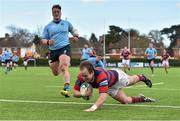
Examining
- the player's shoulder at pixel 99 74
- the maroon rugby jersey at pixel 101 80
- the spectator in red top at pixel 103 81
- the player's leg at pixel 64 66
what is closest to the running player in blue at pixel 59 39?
the player's leg at pixel 64 66

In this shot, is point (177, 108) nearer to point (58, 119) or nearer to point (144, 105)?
point (144, 105)

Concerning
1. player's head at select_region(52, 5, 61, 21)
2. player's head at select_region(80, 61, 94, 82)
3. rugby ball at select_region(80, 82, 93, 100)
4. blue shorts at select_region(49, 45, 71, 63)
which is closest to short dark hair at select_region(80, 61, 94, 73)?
player's head at select_region(80, 61, 94, 82)

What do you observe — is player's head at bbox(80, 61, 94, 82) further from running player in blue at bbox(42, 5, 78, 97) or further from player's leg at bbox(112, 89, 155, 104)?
running player in blue at bbox(42, 5, 78, 97)

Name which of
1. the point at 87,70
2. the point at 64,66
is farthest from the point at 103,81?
the point at 64,66

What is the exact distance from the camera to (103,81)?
337 inches

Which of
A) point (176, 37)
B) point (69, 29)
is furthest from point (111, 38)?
point (69, 29)

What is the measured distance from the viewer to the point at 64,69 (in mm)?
12031

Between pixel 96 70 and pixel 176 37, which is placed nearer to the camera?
pixel 96 70

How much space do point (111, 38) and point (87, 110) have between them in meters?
145

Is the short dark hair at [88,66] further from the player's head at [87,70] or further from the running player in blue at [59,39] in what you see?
the running player in blue at [59,39]

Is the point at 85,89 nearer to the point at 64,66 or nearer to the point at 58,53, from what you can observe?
the point at 64,66

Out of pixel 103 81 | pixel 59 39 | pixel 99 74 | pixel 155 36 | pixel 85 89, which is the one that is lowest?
pixel 85 89

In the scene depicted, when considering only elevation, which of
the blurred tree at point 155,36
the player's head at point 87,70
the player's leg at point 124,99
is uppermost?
the blurred tree at point 155,36

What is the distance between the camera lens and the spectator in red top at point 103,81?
8422mm
